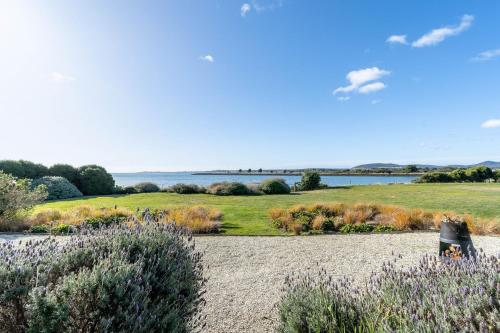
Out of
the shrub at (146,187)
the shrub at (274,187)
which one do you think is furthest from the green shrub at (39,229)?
the shrub at (146,187)

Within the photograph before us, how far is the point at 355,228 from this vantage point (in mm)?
9125

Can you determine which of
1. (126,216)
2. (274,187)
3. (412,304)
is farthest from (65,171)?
(412,304)

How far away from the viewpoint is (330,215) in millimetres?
11203

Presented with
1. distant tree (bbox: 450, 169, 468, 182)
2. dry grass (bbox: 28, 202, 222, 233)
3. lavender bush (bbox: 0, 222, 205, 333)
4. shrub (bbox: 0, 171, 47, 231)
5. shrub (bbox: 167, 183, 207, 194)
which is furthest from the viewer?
distant tree (bbox: 450, 169, 468, 182)

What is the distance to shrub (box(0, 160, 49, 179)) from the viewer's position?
21141 mm

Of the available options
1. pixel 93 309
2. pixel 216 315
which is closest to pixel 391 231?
pixel 216 315

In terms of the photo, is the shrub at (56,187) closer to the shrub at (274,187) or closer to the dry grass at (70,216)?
the dry grass at (70,216)

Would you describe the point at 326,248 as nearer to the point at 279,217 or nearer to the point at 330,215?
the point at 279,217

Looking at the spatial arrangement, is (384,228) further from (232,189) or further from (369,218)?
(232,189)

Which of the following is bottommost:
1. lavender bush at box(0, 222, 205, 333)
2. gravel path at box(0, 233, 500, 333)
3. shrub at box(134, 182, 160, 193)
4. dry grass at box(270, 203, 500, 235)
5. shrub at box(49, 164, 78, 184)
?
gravel path at box(0, 233, 500, 333)

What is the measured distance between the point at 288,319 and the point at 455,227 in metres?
4.22

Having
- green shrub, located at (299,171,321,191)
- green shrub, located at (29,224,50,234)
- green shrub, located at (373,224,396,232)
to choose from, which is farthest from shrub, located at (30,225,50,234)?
green shrub, located at (299,171,321,191)

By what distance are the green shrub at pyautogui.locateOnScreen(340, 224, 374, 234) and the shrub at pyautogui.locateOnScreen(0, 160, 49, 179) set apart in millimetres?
24037

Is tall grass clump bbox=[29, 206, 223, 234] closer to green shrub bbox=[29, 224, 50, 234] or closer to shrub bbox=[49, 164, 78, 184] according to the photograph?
green shrub bbox=[29, 224, 50, 234]
